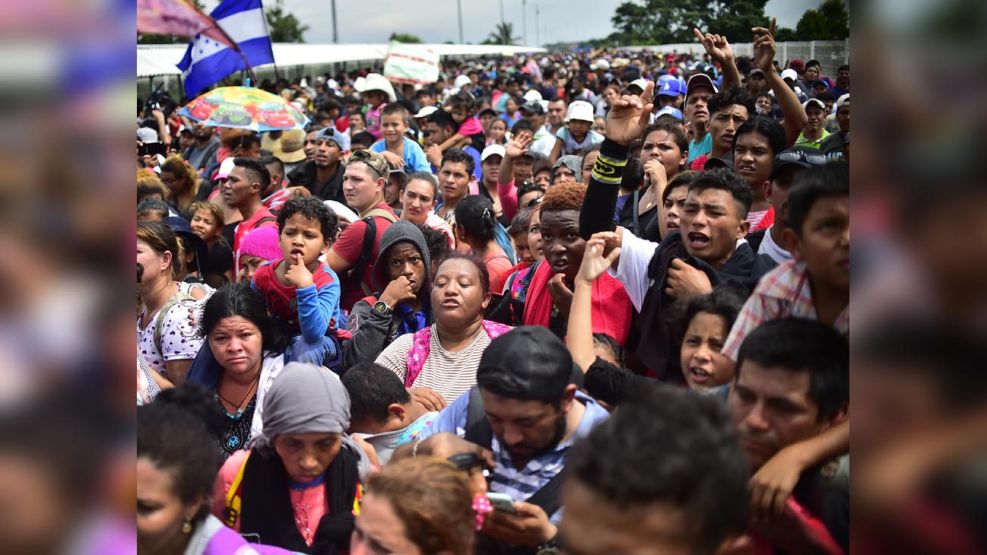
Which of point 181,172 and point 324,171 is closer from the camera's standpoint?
point 181,172

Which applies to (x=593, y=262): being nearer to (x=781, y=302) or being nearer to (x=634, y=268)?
(x=634, y=268)

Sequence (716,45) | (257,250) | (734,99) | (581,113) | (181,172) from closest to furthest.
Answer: (257,250) < (716,45) < (734,99) < (181,172) < (581,113)

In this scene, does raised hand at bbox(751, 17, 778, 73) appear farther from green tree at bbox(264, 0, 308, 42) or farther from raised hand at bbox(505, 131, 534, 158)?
green tree at bbox(264, 0, 308, 42)

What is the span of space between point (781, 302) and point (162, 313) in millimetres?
2596

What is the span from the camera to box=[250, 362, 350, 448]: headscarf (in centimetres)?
246

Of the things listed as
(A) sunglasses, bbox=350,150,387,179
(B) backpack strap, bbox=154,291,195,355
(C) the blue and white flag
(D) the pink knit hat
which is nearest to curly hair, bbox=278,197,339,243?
(D) the pink knit hat

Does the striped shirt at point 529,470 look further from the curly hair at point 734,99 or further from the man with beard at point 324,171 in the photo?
the man with beard at point 324,171

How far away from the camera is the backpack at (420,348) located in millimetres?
3633

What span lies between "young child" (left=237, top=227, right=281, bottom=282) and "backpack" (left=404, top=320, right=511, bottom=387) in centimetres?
106

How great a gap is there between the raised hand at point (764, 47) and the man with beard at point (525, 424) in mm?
2216

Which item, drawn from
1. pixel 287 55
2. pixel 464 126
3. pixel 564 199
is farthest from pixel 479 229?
pixel 287 55

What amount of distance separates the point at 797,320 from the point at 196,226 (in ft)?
14.7

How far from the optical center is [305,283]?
11.8ft

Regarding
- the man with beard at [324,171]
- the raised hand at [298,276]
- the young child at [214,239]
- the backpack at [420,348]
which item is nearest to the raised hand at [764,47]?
the backpack at [420,348]
